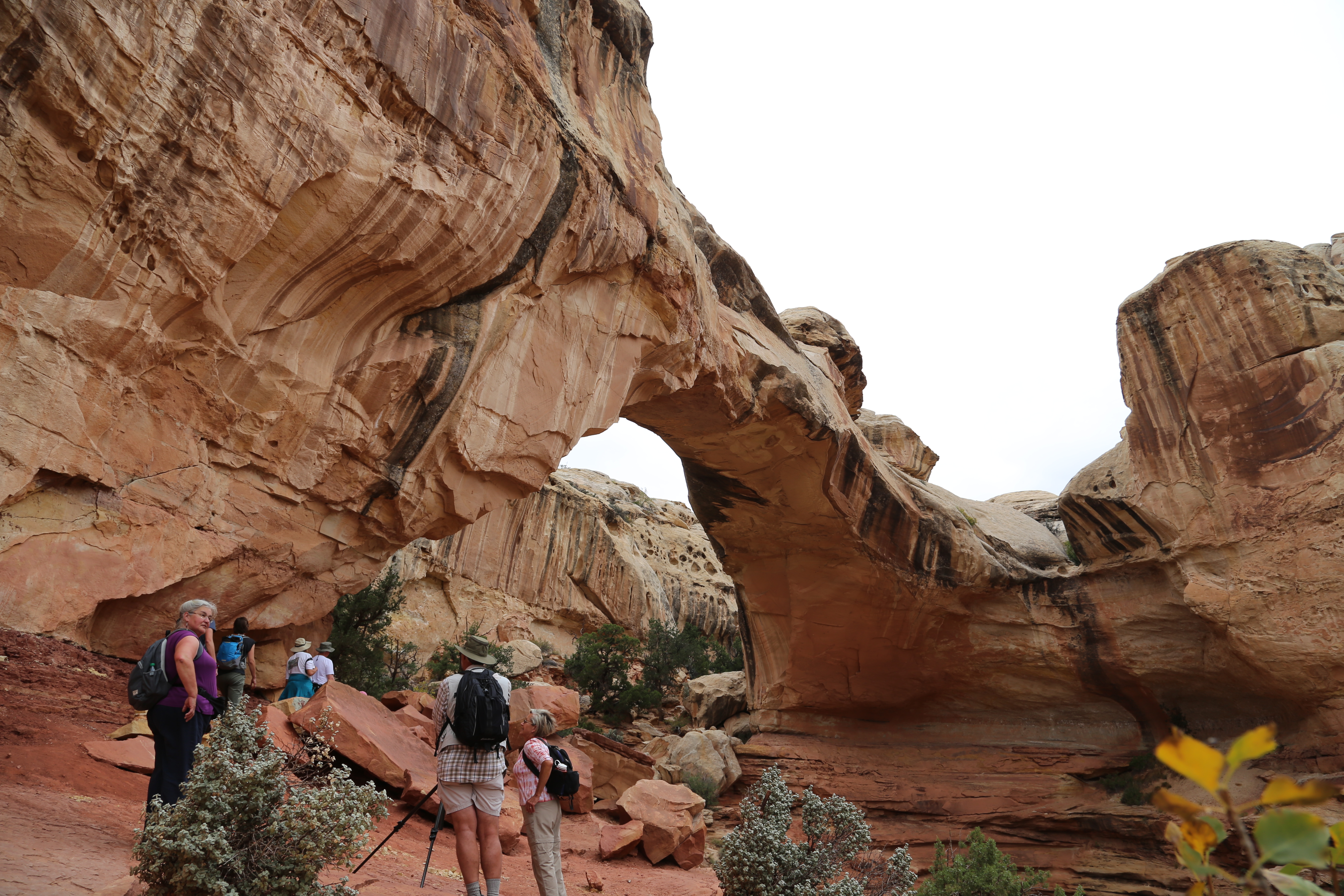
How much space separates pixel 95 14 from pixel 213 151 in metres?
0.90

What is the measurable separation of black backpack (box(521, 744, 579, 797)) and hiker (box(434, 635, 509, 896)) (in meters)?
0.29

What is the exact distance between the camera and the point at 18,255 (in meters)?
4.65

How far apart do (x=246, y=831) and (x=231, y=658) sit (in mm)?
2677

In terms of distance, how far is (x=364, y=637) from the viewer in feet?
45.1

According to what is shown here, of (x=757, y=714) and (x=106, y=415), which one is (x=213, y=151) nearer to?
(x=106, y=415)

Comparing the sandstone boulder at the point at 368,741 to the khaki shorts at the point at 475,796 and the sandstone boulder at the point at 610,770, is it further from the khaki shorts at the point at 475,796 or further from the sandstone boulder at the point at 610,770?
the sandstone boulder at the point at 610,770

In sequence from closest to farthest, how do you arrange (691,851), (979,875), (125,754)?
(125,754) → (691,851) → (979,875)

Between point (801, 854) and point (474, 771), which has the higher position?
point (474, 771)

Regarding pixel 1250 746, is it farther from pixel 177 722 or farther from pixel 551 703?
pixel 551 703

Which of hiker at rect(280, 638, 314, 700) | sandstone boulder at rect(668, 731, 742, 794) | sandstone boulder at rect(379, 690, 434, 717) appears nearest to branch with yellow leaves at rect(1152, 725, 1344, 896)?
hiker at rect(280, 638, 314, 700)

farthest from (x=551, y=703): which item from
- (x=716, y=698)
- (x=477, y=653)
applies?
(x=716, y=698)

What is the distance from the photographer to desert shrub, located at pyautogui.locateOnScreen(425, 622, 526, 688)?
17234 mm

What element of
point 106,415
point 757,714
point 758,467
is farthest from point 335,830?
point 757,714

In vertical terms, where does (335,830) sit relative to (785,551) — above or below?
below
